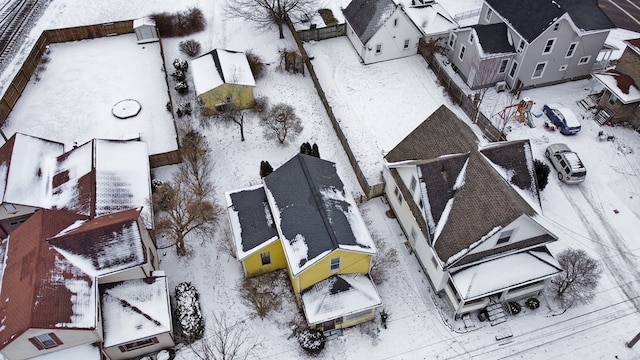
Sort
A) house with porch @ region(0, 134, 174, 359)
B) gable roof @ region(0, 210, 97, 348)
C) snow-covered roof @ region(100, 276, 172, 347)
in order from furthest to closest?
snow-covered roof @ region(100, 276, 172, 347) < house with porch @ region(0, 134, 174, 359) < gable roof @ region(0, 210, 97, 348)

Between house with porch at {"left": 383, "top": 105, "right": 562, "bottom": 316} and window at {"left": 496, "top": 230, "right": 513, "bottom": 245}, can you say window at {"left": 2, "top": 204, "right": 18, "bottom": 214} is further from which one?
window at {"left": 496, "top": 230, "right": 513, "bottom": 245}

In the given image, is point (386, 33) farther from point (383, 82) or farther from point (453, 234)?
point (453, 234)

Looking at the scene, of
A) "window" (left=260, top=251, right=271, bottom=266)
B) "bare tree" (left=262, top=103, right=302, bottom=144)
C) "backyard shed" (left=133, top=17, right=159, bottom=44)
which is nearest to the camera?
"window" (left=260, top=251, right=271, bottom=266)

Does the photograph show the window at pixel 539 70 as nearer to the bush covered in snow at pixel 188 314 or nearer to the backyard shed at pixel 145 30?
the bush covered in snow at pixel 188 314

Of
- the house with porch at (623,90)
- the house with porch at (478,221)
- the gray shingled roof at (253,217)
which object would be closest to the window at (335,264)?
the gray shingled roof at (253,217)

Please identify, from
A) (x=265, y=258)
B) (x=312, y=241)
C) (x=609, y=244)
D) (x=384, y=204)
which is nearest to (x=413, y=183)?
(x=384, y=204)

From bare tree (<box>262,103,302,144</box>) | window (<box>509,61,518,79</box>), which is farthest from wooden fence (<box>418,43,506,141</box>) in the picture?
bare tree (<box>262,103,302,144</box>)

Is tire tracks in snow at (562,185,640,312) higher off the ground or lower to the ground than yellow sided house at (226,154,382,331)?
lower
